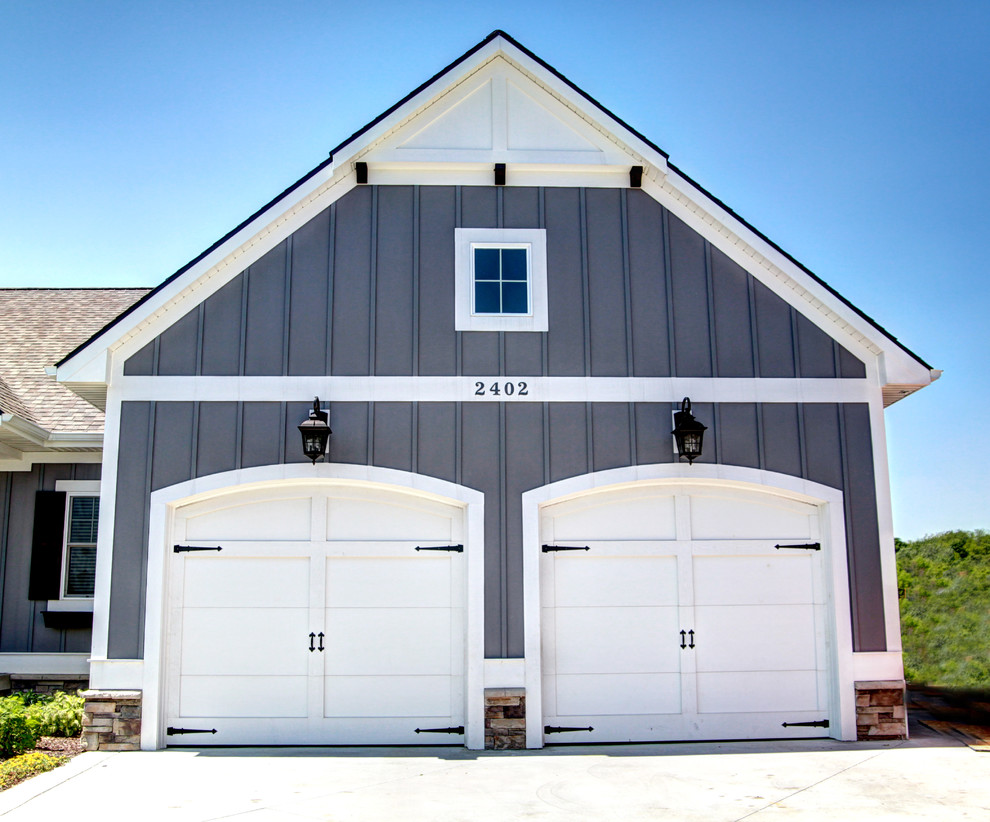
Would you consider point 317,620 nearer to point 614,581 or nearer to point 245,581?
point 245,581

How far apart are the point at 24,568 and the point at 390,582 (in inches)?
192

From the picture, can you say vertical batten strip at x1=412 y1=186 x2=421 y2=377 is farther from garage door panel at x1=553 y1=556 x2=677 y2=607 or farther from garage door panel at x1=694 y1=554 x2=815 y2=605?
garage door panel at x1=694 y1=554 x2=815 y2=605

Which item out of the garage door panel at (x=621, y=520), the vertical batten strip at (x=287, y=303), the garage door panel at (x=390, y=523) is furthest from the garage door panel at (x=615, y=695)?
the vertical batten strip at (x=287, y=303)

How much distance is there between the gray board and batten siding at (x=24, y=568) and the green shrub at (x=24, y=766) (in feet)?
8.97

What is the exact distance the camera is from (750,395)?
30.1ft

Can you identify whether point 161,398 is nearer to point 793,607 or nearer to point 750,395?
point 750,395

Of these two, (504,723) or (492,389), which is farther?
(492,389)

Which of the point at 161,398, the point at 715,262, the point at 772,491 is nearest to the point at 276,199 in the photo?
the point at 161,398

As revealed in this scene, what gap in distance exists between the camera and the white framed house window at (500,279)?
9203mm

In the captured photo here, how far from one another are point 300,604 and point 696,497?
425 cm

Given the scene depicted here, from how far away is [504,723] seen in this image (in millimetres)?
8469

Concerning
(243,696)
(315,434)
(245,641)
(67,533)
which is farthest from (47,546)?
(315,434)

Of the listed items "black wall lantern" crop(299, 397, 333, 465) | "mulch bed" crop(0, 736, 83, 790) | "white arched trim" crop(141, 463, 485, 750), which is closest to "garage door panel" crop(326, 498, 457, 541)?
"white arched trim" crop(141, 463, 485, 750)

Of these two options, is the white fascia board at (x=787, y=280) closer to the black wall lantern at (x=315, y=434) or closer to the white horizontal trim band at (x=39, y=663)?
the black wall lantern at (x=315, y=434)
